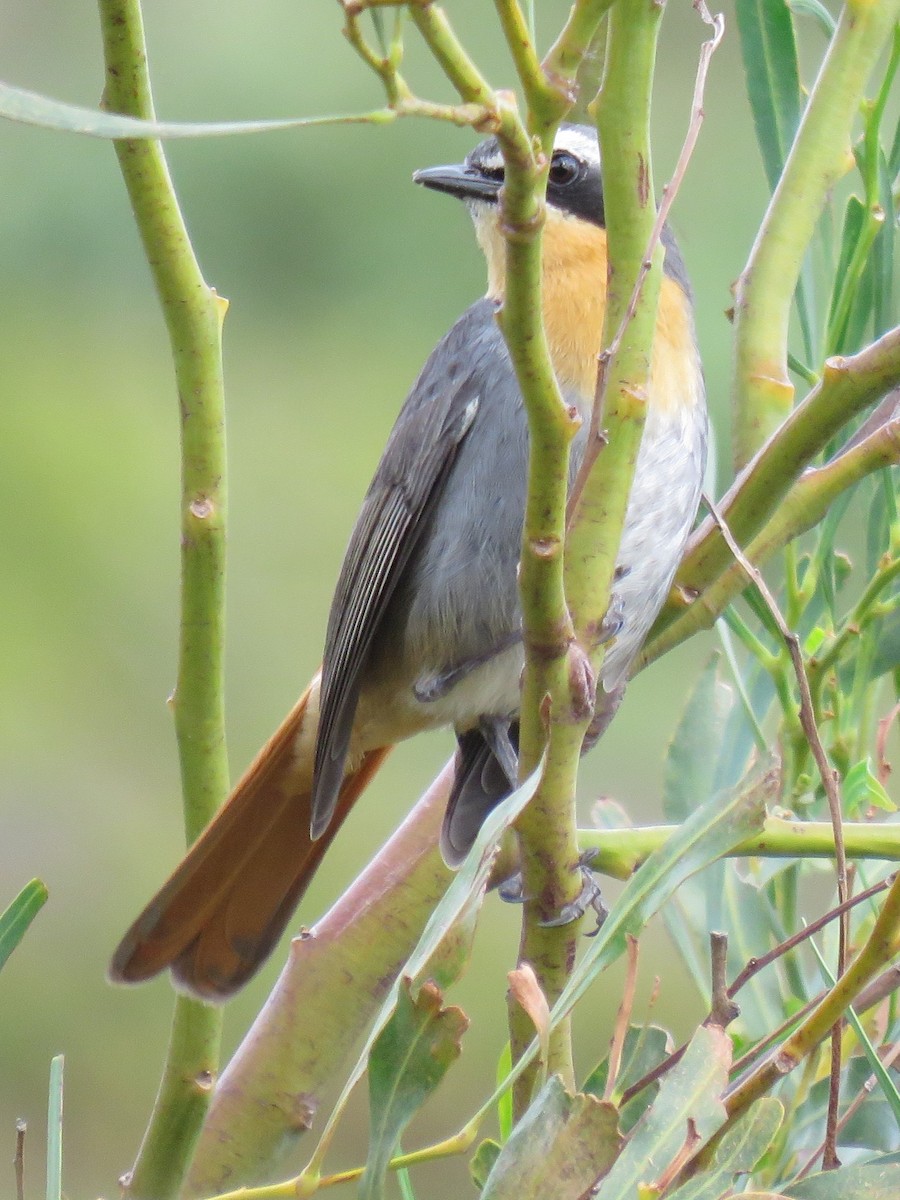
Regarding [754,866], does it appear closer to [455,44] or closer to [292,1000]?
[292,1000]

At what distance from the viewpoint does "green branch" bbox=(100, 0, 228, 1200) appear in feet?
4.47

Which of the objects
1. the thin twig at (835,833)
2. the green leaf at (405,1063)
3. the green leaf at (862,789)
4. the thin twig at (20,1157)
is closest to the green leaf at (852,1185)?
the thin twig at (835,833)

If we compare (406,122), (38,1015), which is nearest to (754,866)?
(38,1015)

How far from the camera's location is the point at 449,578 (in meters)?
2.32

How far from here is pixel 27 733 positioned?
17.2ft

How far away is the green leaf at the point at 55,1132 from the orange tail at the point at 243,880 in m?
0.72

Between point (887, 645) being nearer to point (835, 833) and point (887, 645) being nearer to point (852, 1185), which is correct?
point (835, 833)

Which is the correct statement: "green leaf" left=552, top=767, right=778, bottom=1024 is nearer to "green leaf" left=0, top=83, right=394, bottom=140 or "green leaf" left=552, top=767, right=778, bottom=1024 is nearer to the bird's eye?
"green leaf" left=0, top=83, right=394, bottom=140

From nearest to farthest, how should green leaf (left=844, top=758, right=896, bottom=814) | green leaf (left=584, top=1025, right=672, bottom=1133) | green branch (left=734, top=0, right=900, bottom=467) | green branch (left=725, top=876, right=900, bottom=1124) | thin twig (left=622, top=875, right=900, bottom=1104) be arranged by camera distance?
1. green branch (left=725, top=876, right=900, bottom=1124)
2. thin twig (left=622, top=875, right=900, bottom=1104)
3. green leaf (left=584, top=1025, right=672, bottom=1133)
4. green leaf (left=844, top=758, right=896, bottom=814)
5. green branch (left=734, top=0, right=900, bottom=467)

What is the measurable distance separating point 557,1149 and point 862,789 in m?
0.65

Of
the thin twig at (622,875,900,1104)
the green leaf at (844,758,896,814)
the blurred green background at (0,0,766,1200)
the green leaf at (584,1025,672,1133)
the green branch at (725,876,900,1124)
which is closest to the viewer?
the green branch at (725,876,900,1124)

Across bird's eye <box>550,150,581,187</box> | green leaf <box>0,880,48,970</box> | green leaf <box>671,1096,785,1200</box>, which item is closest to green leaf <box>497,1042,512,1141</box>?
green leaf <box>671,1096,785,1200</box>

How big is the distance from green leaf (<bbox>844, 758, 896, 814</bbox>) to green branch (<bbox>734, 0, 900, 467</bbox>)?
1.22 ft

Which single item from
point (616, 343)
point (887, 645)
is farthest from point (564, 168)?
point (616, 343)
